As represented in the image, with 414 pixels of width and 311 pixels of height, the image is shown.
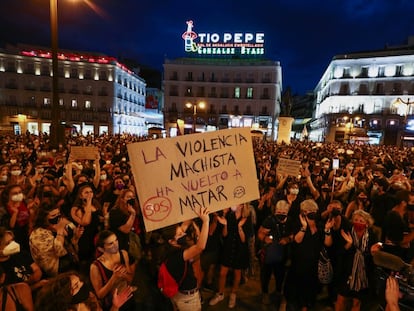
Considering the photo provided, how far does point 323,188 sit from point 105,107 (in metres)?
58.9

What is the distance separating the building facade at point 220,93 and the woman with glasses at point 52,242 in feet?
177

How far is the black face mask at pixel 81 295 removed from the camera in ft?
7.36

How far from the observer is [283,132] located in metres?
28.9

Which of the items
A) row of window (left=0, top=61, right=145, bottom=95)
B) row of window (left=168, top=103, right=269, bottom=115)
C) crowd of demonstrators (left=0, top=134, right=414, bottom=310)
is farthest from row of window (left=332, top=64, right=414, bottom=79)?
crowd of demonstrators (left=0, top=134, right=414, bottom=310)

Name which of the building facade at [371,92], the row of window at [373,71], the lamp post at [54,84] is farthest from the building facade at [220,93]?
the lamp post at [54,84]

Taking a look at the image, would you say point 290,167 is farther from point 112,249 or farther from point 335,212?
point 112,249

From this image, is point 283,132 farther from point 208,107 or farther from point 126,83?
point 126,83

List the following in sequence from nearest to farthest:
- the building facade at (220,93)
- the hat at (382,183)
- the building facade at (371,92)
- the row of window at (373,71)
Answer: the hat at (382,183) → the building facade at (371,92) → the row of window at (373,71) → the building facade at (220,93)

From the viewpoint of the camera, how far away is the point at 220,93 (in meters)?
59.2

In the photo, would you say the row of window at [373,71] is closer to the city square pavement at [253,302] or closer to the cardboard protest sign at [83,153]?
the cardboard protest sign at [83,153]

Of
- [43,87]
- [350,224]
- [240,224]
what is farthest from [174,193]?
[43,87]

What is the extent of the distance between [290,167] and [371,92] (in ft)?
182

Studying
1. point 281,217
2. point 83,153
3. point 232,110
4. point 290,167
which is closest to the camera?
point 281,217

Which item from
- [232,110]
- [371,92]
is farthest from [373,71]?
[232,110]
